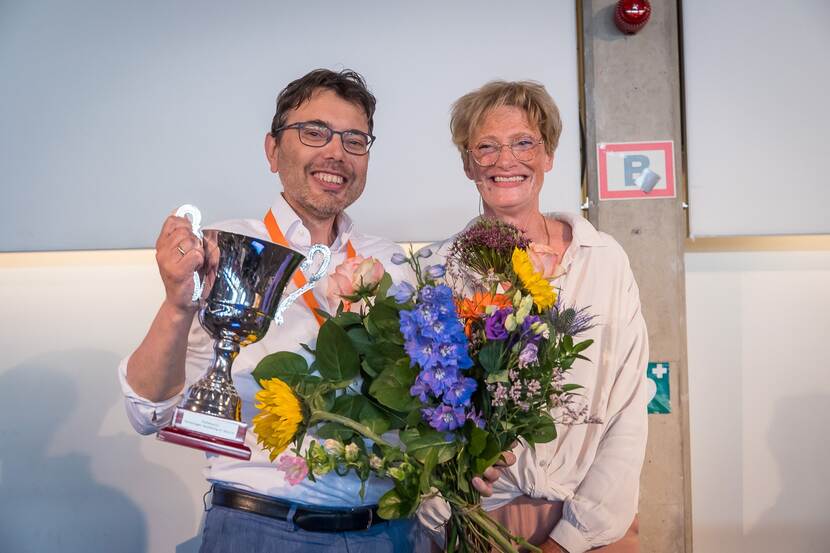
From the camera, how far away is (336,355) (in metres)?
1.36

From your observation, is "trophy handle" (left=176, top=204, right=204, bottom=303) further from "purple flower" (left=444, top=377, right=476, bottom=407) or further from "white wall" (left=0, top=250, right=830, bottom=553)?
"white wall" (left=0, top=250, right=830, bottom=553)

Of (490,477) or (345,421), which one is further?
(490,477)

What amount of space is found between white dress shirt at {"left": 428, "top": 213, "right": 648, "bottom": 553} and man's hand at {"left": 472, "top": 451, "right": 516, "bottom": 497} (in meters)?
0.37

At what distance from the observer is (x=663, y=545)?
254 cm

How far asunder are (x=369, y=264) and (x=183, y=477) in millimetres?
1640

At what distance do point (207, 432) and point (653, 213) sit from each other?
1.81m

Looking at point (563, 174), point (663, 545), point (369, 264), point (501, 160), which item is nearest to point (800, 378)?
point (663, 545)

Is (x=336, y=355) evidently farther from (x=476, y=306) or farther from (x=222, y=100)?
(x=222, y=100)

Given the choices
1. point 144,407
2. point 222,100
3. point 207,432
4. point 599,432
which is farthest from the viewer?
point 222,100

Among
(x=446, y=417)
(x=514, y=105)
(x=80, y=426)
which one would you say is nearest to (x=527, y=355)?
(x=446, y=417)

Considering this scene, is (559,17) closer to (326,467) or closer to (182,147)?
(182,147)

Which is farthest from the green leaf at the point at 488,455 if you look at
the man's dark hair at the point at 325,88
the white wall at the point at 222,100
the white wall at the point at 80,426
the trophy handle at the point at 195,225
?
the white wall at the point at 80,426

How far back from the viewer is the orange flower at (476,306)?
4.12ft

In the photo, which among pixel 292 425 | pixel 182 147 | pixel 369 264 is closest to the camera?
pixel 292 425
